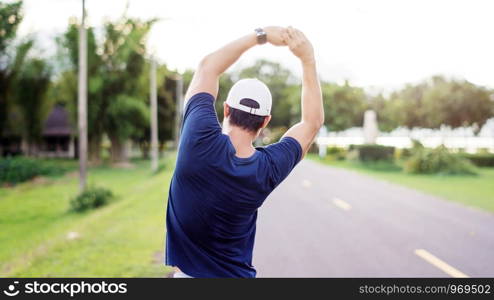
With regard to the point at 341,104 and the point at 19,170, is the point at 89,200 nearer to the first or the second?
the point at 19,170

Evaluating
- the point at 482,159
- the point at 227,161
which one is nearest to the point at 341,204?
the point at 227,161

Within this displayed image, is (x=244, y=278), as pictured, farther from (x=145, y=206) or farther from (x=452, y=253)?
(x=145, y=206)

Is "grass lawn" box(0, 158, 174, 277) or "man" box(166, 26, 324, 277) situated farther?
"grass lawn" box(0, 158, 174, 277)

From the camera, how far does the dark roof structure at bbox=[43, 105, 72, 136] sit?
173 ft

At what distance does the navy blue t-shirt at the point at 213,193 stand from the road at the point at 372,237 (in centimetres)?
420

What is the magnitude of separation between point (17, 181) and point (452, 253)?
25478 millimetres

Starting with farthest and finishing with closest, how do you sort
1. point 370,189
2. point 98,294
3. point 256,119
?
point 370,189 < point 98,294 < point 256,119

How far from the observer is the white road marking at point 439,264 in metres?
6.17

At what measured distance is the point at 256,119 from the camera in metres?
1.87

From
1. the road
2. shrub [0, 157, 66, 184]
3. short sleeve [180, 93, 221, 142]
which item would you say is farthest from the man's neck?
shrub [0, 157, 66, 184]

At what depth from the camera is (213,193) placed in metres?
1.80

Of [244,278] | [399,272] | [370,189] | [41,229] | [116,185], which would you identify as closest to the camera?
[244,278]

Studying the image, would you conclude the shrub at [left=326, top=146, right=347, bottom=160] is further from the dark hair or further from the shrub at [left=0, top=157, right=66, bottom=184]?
the dark hair

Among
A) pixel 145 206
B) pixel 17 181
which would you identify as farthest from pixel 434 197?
pixel 17 181
